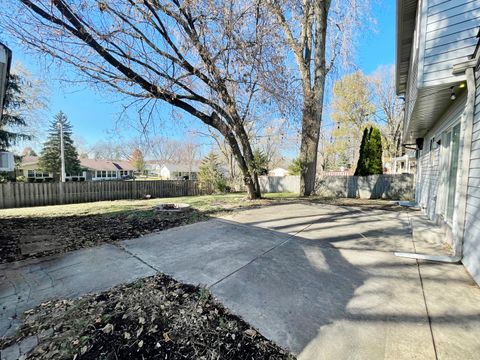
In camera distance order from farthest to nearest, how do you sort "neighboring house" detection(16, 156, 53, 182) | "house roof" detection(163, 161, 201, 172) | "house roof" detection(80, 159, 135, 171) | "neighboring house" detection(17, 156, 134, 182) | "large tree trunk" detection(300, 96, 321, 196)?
"house roof" detection(163, 161, 201, 172), "house roof" detection(80, 159, 135, 171), "neighboring house" detection(17, 156, 134, 182), "neighboring house" detection(16, 156, 53, 182), "large tree trunk" detection(300, 96, 321, 196)

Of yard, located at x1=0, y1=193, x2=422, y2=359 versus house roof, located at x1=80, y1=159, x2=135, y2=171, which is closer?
yard, located at x1=0, y1=193, x2=422, y2=359

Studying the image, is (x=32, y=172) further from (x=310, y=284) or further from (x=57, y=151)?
(x=310, y=284)

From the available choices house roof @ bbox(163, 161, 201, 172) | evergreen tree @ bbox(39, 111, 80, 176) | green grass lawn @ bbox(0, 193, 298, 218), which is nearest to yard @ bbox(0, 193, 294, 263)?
green grass lawn @ bbox(0, 193, 298, 218)

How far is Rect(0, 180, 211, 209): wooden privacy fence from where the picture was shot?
9703 mm

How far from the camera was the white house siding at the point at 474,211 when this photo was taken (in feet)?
8.20

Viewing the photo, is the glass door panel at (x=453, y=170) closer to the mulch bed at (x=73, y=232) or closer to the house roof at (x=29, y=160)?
the mulch bed at (x=73, y=232)

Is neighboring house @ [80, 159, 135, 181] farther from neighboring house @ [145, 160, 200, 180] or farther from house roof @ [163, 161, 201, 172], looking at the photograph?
house roof @ [163, 161, 201, 172]

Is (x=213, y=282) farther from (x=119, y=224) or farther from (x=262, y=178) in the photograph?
(x=262, y=178)

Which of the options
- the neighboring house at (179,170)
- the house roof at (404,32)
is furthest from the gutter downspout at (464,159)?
the neighboring house at (179,170)

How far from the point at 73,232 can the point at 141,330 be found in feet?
12.3

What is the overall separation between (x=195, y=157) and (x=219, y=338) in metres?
38.7

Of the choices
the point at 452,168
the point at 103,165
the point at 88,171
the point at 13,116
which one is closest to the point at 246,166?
the point at 452,168

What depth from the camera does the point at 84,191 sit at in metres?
11.7

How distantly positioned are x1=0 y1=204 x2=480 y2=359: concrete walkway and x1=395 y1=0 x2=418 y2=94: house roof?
5.13 m
